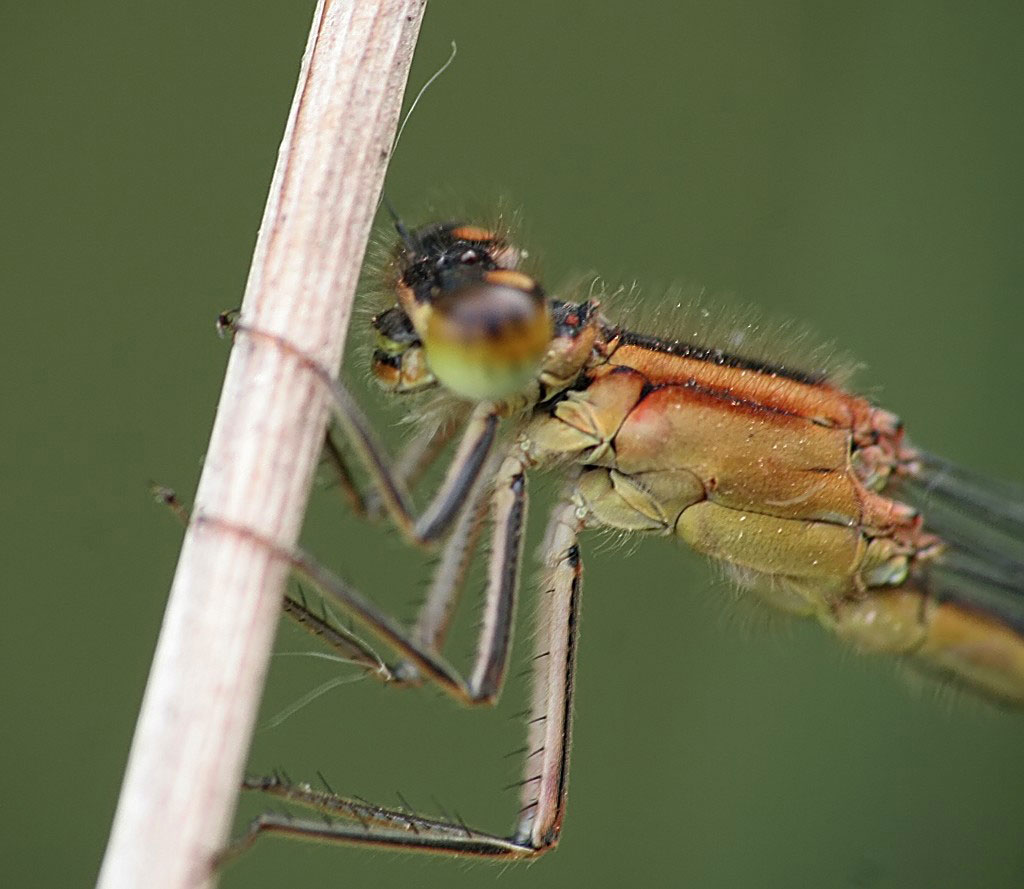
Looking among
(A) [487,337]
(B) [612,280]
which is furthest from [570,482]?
(B) [612,280]

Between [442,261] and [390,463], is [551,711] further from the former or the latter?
[442,261]

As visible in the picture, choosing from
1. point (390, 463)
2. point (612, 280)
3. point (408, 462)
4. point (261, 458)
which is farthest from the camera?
point (612, 280)

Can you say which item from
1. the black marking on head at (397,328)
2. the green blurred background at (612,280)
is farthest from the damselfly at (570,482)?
the green blurred background at (612,280)

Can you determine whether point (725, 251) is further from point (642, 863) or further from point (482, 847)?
point (482, 847)

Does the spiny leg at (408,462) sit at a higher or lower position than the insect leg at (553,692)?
higher

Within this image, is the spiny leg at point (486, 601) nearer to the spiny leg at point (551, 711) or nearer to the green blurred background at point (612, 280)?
the spiny leg at point (551, 711)

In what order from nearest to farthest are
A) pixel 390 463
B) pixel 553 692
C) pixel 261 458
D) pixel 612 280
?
pixel 261 458
pixel 390 463
pixel 553 692
pixel 612 280

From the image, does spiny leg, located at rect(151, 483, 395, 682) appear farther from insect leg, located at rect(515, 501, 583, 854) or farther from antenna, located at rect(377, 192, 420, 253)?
antenna, located at rect(377, 192, 420, 253)
